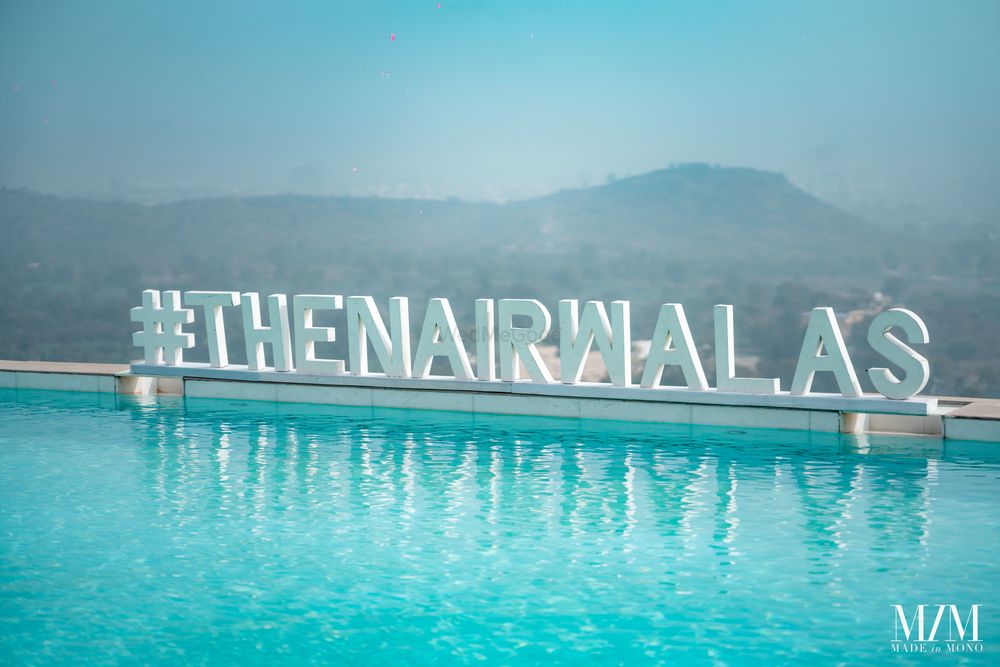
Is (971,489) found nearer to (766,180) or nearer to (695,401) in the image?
(695,401)

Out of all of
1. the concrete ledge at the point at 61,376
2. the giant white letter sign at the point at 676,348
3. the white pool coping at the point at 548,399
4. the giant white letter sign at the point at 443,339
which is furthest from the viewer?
the concrete ledge at the point at 61,376

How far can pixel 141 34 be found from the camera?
880 inches

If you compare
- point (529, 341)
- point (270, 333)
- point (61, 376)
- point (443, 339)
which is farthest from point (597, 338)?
point (61, 376)

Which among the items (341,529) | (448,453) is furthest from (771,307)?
(341,529)

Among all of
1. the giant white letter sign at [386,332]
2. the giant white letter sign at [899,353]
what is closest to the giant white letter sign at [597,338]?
the giant white letter sign at [386,332]

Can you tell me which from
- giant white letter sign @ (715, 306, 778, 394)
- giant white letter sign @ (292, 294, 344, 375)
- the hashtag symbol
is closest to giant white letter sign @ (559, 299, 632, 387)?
giant white letter sign @ (715, 306, 778, 394)

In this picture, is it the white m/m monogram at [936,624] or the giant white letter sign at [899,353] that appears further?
the giant white letter sign at [899,353]

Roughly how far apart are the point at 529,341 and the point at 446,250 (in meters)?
13.9

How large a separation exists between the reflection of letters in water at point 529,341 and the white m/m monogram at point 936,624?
3.76 meters

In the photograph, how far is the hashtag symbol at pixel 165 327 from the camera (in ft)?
38.4

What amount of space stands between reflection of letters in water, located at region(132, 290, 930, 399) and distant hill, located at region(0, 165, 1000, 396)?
12042mm

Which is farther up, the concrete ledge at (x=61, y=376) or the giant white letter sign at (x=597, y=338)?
the giant white letter sign at (x=597, y=338)

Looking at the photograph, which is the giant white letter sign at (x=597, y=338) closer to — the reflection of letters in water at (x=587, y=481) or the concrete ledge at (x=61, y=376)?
the reflection of letters in water at (x=587, y=481)

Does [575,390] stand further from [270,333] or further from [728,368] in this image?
[270,333]
